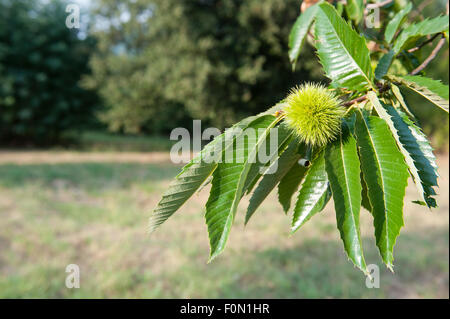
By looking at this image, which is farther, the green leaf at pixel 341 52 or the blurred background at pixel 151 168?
the blurred background at pixel 151 168

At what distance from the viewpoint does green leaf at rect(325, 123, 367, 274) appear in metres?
0.53

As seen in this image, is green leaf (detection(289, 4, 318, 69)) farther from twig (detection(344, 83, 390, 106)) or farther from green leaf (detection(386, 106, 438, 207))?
green leaf (detection(386, 106, 438, 207))

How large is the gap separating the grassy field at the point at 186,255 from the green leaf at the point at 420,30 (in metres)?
1.89

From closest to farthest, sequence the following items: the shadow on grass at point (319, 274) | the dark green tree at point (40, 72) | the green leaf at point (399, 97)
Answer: the green leaf at point (399, 97) → the shadow on grass at point (319, 274) → the dark green tree at point (40, 72)

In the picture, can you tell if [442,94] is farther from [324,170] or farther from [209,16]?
[209,16]

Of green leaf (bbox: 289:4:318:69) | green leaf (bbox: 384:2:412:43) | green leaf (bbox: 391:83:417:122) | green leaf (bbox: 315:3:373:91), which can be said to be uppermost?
green leaf (bbox: 289:4:318:69)

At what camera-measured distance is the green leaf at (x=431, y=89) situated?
609mm

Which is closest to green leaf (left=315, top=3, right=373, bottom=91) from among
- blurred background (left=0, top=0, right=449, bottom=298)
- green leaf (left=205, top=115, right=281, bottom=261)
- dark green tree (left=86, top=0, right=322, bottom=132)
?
green leaf (left=205, top=115, right=281, bottom=261)

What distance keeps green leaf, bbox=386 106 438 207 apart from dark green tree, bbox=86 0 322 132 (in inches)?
280

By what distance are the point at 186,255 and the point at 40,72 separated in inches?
427

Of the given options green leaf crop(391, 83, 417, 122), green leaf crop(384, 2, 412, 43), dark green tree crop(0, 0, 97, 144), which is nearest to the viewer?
green leaf crop(391, 83, 417, 122)

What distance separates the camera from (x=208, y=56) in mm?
7953

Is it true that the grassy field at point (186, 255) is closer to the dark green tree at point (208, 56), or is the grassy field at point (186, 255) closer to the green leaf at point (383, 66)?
the green leaf at point (383, 66)

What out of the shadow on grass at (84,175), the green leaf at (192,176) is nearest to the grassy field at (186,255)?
the shadow on grass at (84,175)
